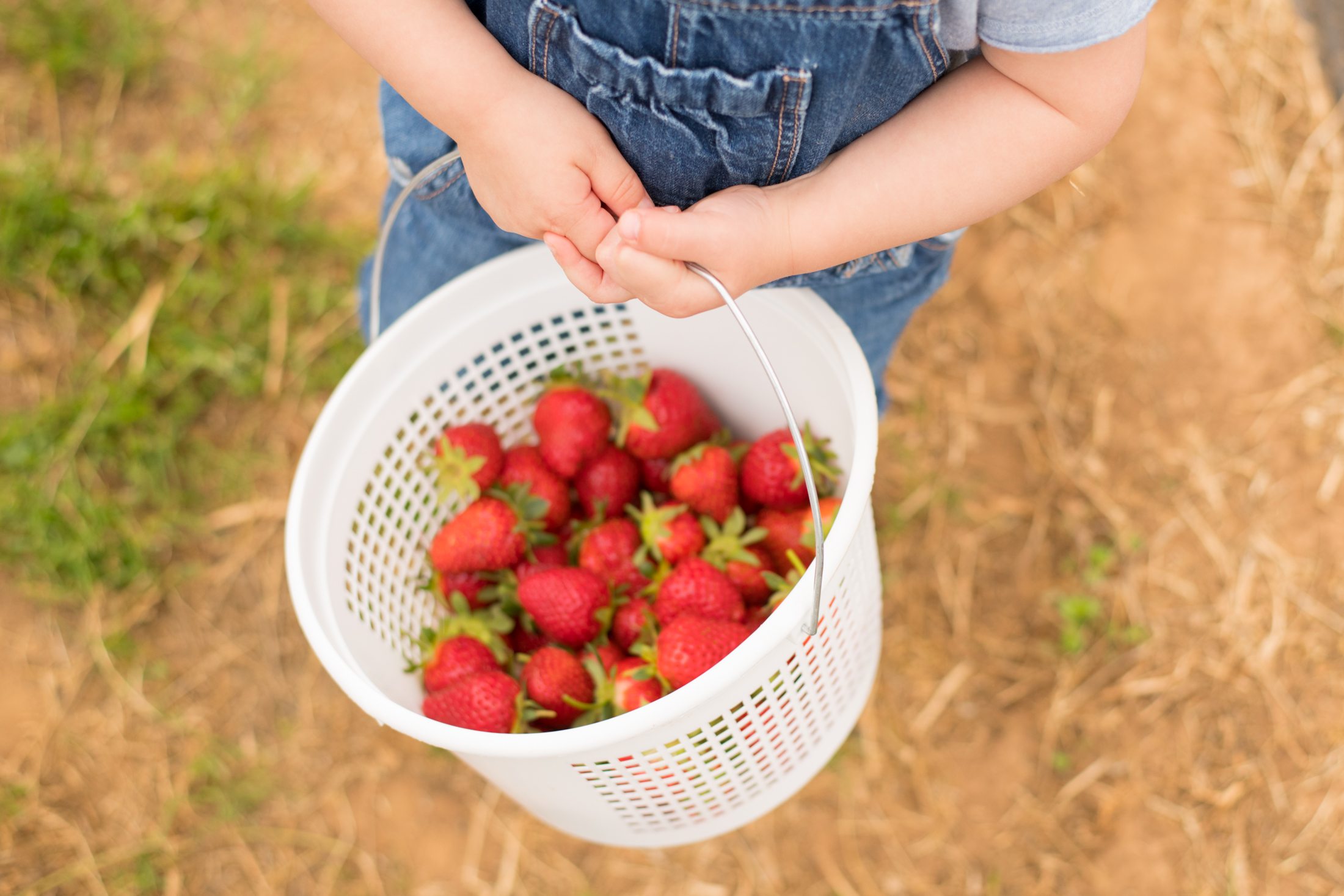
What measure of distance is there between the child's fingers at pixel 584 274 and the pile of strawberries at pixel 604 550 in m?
0.25

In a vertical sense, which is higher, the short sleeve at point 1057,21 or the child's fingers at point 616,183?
the short sleeve at point 1057,21

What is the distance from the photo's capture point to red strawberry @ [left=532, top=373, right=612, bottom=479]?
102 cm

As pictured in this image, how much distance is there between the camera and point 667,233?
0.67m

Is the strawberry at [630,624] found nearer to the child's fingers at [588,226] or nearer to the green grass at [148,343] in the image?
the child's fingers at [588,226]

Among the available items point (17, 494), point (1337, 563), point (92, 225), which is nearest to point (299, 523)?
point (17, 494)

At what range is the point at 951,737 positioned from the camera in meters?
1.29

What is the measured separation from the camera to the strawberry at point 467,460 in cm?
98

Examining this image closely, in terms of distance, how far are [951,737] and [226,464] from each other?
1172mm

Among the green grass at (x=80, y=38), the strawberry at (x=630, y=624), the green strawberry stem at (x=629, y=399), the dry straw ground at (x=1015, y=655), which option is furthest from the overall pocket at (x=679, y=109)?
the green grass at (x=80, y=38)

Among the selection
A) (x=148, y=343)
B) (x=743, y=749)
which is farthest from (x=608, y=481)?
(x=148, y=343)

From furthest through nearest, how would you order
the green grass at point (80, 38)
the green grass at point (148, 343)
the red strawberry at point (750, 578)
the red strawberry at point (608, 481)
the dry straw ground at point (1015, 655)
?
the green grass at point (80, 38) → the green grass at point (148, 343) → the dry straw ground at point (1015, 655) → the red strawberry at point (608, 481) → the red strawberry at point (750, 578)

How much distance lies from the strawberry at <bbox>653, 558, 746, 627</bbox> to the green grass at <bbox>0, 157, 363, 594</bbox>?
0.85 meters

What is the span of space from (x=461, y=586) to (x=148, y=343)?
34.5 inches

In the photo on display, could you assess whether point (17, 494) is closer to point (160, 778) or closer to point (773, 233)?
point (160, 778)
